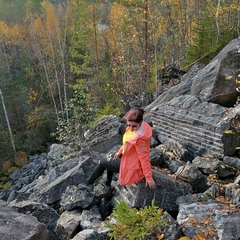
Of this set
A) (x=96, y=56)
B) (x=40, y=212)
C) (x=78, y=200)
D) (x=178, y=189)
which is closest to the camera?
(x=178, y=189)

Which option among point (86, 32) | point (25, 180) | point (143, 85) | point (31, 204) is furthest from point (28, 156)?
point (31, 204)

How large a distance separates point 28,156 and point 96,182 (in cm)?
1827

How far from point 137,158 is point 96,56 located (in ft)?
47.0

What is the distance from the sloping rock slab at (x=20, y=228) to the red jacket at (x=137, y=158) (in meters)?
1.25

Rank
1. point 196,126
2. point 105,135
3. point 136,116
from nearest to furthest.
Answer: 1. point 136,116
2. point 196,126
3. point 105,135

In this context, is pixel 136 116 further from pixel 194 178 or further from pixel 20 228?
pixel 20 228

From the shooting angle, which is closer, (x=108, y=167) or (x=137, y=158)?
(x=137, y=158)

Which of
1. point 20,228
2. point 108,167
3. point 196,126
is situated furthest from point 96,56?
point 20,228

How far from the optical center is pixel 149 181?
12.4ft

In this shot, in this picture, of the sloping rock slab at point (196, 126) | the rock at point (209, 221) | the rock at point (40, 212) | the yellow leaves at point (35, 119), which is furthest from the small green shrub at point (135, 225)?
the yellow leaves at point (35, 119)

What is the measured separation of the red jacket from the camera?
12.0ft

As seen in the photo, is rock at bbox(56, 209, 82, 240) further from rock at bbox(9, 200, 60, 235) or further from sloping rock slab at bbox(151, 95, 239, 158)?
sloping rock slab at bbox(151, 95, 239, 158)

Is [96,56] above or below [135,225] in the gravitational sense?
below

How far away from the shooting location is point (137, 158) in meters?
3.80
